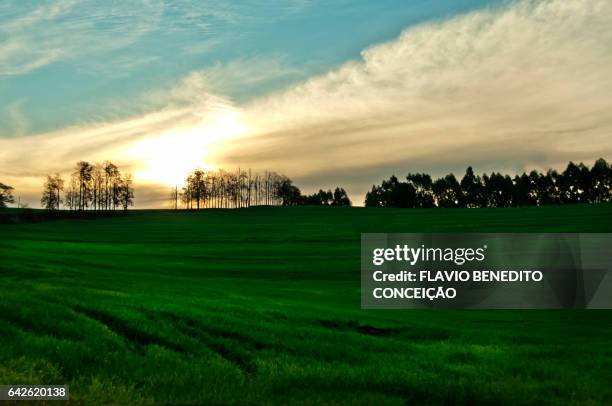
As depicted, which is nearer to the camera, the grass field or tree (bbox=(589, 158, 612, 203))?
the grass field

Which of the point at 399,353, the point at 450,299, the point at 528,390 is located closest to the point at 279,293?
the point at 450,299

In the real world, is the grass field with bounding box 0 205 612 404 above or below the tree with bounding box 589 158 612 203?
below

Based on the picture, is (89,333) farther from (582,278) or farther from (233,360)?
(582,278)

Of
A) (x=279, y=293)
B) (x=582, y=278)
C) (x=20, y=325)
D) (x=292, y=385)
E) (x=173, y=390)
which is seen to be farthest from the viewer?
(x=582, y=278)

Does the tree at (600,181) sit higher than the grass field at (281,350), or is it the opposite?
the tree at (600,181)

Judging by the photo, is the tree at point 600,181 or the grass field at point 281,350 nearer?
the grass field at point 281,350

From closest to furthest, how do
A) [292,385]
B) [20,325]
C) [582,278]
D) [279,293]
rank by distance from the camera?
[292,385], [20,325], [279,293], [582,278]

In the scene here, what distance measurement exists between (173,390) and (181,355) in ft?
12.0

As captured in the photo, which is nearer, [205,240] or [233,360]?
[233,360]

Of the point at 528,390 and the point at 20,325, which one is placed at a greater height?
the point at 20,325

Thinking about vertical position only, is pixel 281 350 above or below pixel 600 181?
below

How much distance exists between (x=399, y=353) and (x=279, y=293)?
1791cm

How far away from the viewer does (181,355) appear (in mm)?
17047

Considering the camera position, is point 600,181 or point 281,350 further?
point 600,181
